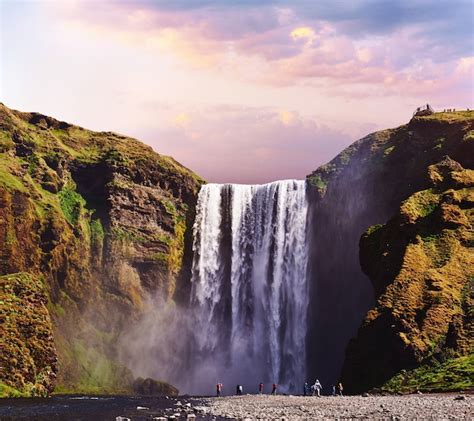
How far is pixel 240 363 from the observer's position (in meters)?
106

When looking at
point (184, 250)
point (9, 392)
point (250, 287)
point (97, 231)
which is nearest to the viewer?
point (9, 392)

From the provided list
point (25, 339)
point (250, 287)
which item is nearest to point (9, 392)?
point (25, 339)

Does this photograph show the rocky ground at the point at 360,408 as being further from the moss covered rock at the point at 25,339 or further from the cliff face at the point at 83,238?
the cliff face at the point at 83,238

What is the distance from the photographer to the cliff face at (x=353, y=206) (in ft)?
322

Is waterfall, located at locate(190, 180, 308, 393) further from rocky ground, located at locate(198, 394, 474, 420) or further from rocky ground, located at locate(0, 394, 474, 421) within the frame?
rocky ground, located at locate(198, 394, 474, 420)

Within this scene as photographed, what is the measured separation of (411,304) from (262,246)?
145 feet

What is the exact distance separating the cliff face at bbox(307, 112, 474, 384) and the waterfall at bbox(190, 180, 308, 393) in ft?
7.37

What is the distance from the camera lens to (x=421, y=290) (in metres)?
69.3

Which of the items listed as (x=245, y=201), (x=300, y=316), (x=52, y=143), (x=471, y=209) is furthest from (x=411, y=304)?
(x=52, y=143)

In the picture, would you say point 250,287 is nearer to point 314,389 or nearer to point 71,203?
point 71,203

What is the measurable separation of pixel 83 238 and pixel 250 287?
25.3m

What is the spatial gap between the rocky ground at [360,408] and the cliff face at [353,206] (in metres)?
41.1

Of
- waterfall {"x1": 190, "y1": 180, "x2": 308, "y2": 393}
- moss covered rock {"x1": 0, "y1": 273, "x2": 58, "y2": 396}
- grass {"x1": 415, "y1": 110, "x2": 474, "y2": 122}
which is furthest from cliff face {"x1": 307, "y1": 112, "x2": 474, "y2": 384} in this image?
moss covered rock {"x1": 0, "y1": 273, "x2": 58, "y2": 396}

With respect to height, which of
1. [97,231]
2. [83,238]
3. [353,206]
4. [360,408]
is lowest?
[360,408]
